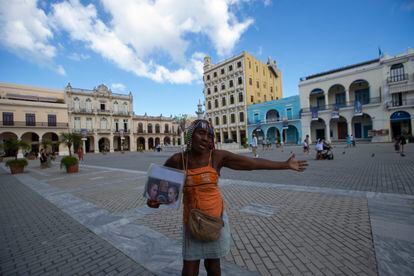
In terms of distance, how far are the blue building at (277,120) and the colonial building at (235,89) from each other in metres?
1.94

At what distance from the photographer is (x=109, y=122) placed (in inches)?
1761

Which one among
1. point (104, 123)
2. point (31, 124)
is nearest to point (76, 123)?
point (104, 123)

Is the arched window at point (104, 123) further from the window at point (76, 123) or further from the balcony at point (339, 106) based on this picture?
the balcony at point (339, 106)

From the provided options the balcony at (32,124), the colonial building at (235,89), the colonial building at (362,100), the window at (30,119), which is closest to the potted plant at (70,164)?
the colonial building at (235,89)

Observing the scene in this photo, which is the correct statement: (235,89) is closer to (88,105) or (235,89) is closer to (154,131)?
(154,131)

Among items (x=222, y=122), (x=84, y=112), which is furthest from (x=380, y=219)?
(x=84, y=112)

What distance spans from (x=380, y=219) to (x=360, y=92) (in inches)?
1259

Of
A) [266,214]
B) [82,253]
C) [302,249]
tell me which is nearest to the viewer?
[302,249]

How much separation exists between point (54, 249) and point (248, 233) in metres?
3.11

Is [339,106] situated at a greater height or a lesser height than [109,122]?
lesser

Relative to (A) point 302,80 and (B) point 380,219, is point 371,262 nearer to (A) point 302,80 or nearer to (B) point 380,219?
(B) point 380,219

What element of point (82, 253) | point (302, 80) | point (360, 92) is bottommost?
point (82, 253)

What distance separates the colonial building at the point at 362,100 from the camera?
979 inches

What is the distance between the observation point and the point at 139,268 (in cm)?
261
